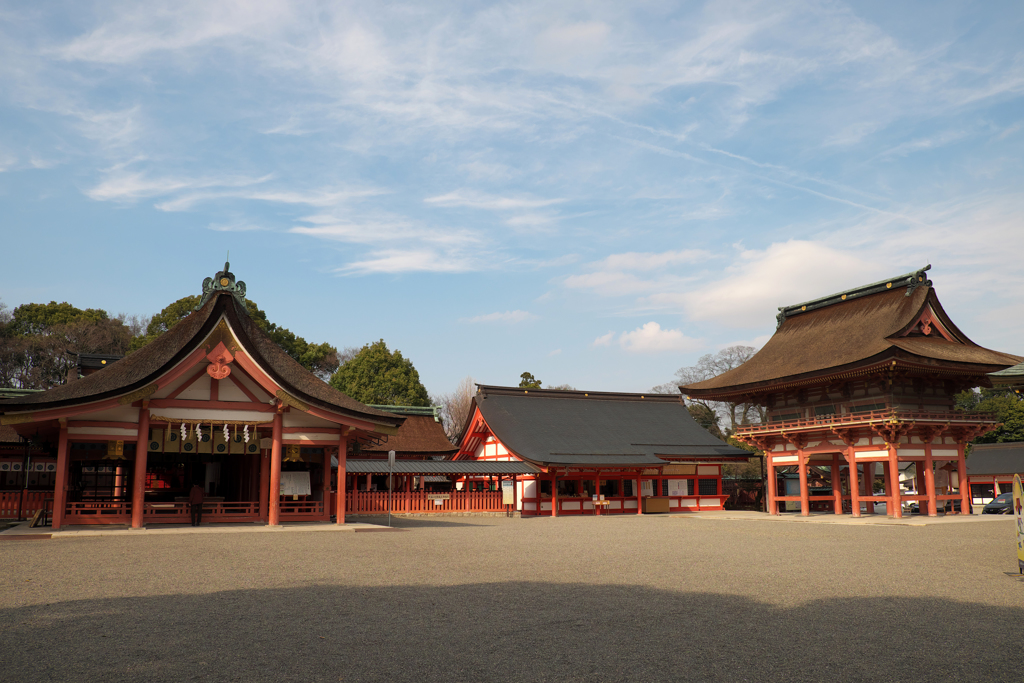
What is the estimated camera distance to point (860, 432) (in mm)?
→ 30688

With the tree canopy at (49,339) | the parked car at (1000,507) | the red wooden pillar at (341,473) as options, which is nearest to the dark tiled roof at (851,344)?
the parked car at (1000,507)

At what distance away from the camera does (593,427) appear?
1543 inches

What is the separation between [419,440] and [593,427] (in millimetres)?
9412

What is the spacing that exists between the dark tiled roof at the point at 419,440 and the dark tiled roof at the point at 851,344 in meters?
13.2

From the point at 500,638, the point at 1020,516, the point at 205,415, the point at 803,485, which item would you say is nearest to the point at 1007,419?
the point at 803,485

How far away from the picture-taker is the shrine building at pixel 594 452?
33.7 m

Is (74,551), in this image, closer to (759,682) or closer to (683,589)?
(683,589)

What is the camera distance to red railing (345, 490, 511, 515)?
3088 cm

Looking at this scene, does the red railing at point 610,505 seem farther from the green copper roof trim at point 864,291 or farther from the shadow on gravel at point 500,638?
the shadow on gravel at point 500,638

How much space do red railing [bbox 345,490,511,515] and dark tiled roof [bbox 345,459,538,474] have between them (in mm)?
1053

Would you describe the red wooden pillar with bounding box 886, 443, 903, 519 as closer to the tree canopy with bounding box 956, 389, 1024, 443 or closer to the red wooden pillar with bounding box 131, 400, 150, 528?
the red wooden pillar with bounding box 131, 400, 150, 528

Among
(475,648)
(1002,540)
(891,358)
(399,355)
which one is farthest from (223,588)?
(399,355)

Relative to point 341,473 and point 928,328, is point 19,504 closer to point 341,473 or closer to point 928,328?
point 341,473

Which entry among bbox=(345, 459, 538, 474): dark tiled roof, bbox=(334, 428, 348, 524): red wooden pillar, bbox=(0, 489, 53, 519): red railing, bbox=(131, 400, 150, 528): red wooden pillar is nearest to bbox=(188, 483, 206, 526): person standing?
bbox=(131, 400, 150, 528): red wooden pillar
